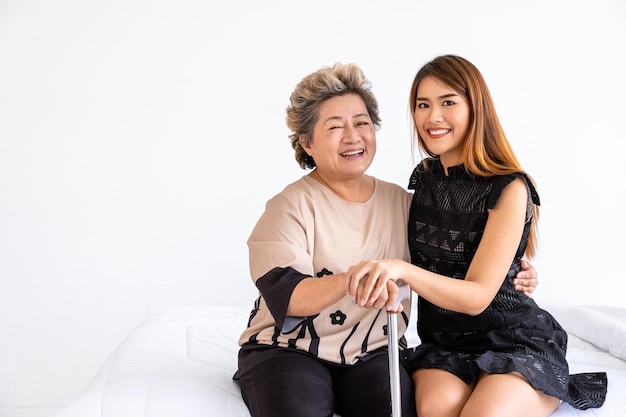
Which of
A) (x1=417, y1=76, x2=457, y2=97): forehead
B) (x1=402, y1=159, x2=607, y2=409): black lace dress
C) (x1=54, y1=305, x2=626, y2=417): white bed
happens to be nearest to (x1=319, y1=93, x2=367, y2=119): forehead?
(x1=417, y1=76, x2=457, y2=97): forehead

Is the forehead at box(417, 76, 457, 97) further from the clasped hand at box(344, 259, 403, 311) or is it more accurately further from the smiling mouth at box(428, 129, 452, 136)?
the clasped hand at box(344, 259, 403, 311)

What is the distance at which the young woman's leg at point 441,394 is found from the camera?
6.81 feet

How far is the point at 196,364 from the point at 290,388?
527mm

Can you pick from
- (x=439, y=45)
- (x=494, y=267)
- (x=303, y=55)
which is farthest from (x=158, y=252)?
(x=494, y=267)

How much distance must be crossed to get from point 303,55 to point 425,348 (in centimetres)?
228

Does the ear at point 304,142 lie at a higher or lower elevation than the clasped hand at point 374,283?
higher

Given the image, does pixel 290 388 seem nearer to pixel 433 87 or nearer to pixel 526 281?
pixel 526 281

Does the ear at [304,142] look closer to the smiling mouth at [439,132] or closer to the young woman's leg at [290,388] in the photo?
the smiling mouth at [439,132]

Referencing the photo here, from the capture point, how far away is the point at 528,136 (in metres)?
4.45

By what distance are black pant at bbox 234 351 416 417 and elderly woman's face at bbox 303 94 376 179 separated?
20.5 inches

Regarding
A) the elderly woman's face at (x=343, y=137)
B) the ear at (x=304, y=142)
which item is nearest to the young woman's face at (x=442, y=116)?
the elderly woman's face at (x=343, y=137)

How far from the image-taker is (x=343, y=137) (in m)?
2.35

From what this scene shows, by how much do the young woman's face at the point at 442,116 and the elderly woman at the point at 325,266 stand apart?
0.16 metres

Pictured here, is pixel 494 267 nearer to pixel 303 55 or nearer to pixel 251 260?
pixel 251 260
